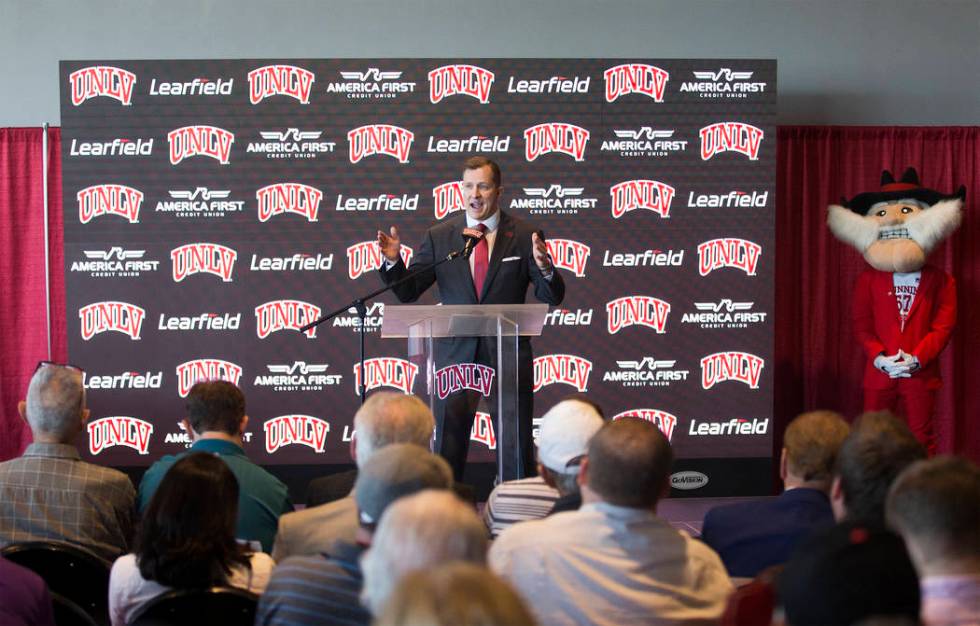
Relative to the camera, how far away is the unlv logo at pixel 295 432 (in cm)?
645

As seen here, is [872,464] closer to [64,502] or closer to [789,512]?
[789,512]

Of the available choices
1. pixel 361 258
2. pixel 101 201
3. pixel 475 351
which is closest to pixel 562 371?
pixel 361 258

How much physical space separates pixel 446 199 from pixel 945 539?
497 centimetres

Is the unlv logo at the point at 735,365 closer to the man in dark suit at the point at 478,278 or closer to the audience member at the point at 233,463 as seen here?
the man in dark suit at the point at 478,278

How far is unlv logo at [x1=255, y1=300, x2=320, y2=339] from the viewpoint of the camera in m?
6.47

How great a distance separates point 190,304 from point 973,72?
5.50 meters

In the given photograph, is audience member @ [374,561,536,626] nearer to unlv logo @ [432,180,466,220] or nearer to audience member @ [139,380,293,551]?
audience member @ [139,380,293,551]

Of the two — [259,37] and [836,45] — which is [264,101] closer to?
[259,37]

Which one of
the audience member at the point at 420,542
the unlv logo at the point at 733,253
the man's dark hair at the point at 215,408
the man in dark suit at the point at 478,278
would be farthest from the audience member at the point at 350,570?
A: the unlv logo at the point at 733,253

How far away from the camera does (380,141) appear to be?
6484mm

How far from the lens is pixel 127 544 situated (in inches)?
124

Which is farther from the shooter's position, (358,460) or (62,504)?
(62,504)

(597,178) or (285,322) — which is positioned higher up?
(597,178)

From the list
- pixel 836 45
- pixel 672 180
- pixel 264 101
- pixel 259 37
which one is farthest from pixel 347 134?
pixel 836 45
